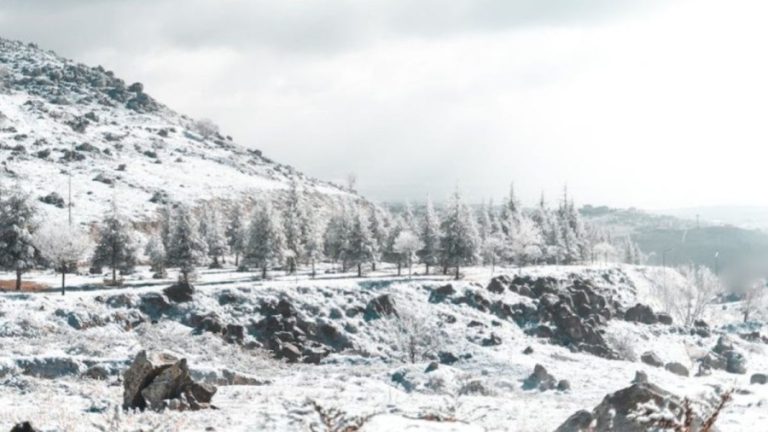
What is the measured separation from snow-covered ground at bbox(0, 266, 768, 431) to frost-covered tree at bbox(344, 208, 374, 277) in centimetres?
638

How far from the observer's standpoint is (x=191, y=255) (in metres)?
62.7

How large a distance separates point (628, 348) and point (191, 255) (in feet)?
154

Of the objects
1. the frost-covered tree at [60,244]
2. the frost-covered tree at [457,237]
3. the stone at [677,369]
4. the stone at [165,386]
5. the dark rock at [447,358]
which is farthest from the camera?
the frost-covered tree at [457,237]

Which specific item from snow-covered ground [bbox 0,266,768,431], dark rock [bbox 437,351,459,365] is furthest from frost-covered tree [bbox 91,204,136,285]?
dark rock [bbox 437,351,459,365]

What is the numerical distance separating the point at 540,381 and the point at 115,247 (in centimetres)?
4213

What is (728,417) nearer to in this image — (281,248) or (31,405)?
(31,405)

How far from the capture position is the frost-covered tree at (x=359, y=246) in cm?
7438

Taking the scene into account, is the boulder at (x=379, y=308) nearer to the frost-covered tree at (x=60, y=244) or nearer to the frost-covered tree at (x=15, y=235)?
the frost-covered tree at (x=60, y=244)

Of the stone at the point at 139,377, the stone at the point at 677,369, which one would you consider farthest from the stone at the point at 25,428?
the stone at the point at 677,369

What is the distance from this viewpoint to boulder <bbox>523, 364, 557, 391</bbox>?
4038 centimetres

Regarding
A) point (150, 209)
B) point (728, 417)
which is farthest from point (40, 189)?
point (728, 417)

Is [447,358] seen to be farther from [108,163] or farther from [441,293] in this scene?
[108,163]

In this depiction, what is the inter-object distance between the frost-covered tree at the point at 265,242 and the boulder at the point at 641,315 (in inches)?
1774

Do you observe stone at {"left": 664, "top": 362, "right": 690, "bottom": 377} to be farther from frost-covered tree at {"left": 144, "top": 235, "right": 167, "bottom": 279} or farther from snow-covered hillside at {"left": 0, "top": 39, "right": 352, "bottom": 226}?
snow-covered hillside at {"left": 0, "top": 39, "right": 352, "bottom": 226}
